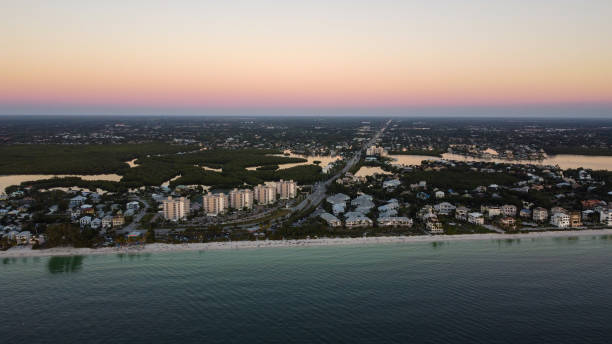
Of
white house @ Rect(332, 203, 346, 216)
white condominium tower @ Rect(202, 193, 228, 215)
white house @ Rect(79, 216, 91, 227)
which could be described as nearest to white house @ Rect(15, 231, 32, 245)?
white house @ Rect(79, 216, 91, 227)

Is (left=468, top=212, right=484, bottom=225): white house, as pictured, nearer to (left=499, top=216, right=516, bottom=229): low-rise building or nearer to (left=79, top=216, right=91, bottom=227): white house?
(left=499, top=216, right=516, bottom=229): low-rise building

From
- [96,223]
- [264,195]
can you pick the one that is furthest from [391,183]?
[96,223]

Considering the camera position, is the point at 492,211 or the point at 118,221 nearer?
the point at 118,221

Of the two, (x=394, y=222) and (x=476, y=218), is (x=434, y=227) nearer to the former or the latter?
(x=394, y=222)

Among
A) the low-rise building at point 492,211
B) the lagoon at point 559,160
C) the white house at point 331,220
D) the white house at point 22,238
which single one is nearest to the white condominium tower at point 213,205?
the white house at point 331,220

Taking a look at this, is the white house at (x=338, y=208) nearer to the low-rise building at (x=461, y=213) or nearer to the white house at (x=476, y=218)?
the low-rise building at (x=461, y=213)

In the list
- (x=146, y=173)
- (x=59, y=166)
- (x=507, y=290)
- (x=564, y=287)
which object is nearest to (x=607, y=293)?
(x=564, y=287)

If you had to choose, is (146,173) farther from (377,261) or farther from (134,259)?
(377,261)
